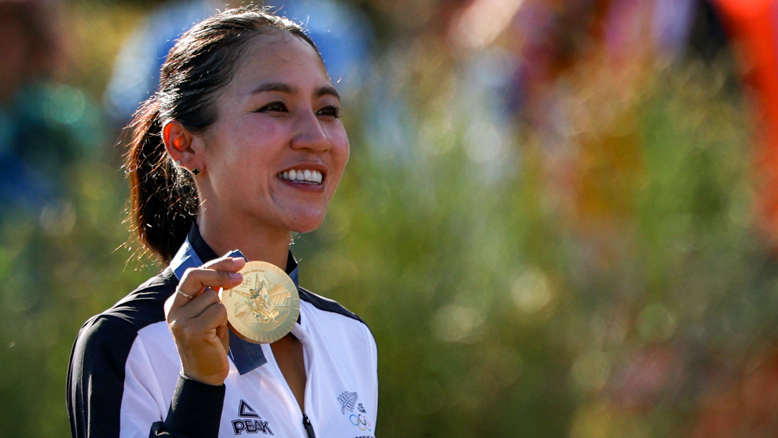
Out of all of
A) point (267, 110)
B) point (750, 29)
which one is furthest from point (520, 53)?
point (267, 110)

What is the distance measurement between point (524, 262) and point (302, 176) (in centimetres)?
267

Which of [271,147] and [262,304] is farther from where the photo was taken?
[271,147]

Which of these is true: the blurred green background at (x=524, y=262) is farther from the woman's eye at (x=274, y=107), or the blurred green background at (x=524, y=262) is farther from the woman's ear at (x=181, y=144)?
the woman's eye at (x=274, y=107)

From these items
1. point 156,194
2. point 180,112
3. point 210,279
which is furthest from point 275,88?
point 210,279

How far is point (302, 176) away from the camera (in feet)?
7.39

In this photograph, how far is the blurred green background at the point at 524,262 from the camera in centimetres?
425

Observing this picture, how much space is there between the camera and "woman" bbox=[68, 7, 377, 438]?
6.13ft

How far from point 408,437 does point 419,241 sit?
1042 mm

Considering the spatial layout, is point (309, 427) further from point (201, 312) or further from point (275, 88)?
point (275, 88)

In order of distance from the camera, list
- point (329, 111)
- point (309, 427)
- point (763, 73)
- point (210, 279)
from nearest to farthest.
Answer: point (210, 279), point (309, 427), point (329, 111), point (763, 73)

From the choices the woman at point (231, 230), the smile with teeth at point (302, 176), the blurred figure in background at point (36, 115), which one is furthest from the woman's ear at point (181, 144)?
the blurred figure in background at point (36, 115)

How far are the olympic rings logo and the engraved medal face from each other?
0.38 meters

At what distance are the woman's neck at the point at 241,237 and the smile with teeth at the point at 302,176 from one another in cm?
18

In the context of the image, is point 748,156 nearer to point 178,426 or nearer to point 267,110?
point 267,110
